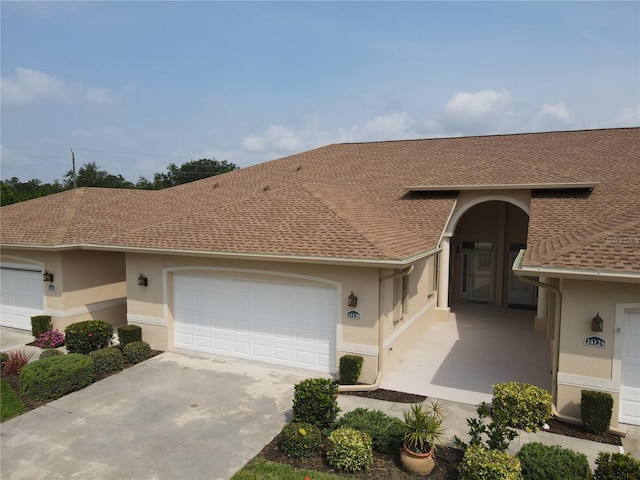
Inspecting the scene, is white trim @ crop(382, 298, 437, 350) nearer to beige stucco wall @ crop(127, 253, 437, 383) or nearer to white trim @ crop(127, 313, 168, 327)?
beige stucco wall @ crop(127, 253, 437, 383)

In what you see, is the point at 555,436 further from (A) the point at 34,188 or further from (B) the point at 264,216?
(A) the point at 34,188

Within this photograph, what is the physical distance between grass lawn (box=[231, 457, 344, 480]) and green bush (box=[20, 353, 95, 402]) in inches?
202

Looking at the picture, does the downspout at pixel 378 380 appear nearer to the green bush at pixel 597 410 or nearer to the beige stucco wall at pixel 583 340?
the beige stucco wall at pixel 583 340

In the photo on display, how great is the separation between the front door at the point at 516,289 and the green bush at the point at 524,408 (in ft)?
38.5

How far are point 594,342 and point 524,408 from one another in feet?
6.21

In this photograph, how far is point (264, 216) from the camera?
12.7 m

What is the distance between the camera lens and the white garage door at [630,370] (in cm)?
818

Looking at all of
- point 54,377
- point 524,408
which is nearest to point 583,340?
point 524,408

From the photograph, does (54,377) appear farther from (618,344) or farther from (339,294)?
(618,344)

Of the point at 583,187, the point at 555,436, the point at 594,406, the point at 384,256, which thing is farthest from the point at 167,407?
the point at 583,187

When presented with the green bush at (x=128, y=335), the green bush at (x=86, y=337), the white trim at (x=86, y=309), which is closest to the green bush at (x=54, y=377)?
the green bush at (x=86, y=337)

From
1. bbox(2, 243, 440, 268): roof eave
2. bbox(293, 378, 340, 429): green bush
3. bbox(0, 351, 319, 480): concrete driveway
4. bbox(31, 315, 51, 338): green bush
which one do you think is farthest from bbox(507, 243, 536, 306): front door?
bbox(31, 315, 51, 338): green bush

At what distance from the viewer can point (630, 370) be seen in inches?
326

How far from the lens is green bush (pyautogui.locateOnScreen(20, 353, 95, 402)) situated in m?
9.40
